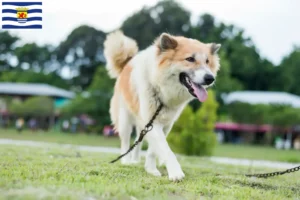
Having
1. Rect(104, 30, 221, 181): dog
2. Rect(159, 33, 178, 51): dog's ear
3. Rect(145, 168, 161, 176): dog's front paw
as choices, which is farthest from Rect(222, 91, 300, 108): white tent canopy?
Rect(159, 33, 178, 51): dog's ear

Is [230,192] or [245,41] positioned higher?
[245,41]

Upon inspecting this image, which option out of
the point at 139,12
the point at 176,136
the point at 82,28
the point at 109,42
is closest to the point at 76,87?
the point at 82,28

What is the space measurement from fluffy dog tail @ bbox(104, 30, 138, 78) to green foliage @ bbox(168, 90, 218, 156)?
9538mm

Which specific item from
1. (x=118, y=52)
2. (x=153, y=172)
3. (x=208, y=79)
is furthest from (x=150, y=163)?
(x=118, y=52)

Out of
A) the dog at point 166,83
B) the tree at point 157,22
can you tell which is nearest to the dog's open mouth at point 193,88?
the dog at point 166,83

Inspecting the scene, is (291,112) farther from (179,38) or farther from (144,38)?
(179,38)

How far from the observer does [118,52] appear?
7699mm

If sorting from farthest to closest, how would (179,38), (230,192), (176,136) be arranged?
(176,136)
(179,38)
(230,192)

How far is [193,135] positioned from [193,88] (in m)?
11.8

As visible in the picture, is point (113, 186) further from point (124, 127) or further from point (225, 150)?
point (225, 150)

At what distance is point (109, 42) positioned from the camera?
7840 millimetres

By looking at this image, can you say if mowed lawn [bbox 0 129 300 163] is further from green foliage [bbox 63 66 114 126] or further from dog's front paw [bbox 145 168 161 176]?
dog's front paw [bbox 145 168 161 176]

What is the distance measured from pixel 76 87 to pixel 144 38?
13.1 metres

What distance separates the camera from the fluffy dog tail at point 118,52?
303 inches
